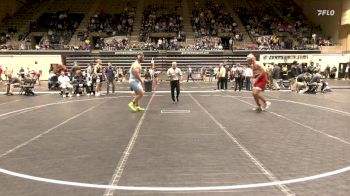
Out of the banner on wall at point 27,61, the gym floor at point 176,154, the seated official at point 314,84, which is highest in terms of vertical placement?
the banner on wall at point 27,61

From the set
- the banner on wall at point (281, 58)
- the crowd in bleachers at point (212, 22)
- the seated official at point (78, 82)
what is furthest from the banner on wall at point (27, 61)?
the banner on wall at point (281, 58)

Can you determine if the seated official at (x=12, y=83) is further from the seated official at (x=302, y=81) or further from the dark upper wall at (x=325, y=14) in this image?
the dark upper wall at (x=325, y=14)

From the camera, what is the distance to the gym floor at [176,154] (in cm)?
515

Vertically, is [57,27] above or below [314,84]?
above

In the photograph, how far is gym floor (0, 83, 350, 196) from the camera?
5.15 m

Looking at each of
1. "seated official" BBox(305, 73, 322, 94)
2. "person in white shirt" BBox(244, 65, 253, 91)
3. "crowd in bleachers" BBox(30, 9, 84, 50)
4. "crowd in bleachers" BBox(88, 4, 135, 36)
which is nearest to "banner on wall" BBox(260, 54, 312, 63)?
"person in white shirt" BBox(244, 65, 253, 91)

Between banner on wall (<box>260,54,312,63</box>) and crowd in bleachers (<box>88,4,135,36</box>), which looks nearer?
banner on wall (<box>260,54,312,63</box>)

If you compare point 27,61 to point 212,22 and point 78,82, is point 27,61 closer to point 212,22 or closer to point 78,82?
point 78,82

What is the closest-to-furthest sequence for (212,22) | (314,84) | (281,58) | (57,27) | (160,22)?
1. (314,84)
2. (281,58)
3. (57,27)
4. (212,22)
5. (160,22)

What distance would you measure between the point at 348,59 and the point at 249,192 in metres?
35.8

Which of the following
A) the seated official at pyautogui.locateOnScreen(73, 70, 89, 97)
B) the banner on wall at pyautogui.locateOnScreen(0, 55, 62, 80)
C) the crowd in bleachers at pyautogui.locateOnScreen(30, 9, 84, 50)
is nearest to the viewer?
the seated official at pyautogui.locateOnScreen(73, 70, 89, 97)

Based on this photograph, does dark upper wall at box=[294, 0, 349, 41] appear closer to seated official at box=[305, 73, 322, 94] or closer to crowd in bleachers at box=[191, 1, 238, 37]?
crowd in bleachers at box=[191, 1, 238, 37]

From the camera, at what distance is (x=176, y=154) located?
6.88 meters

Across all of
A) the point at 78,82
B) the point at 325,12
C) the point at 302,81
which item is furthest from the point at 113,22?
the point at 302,81
